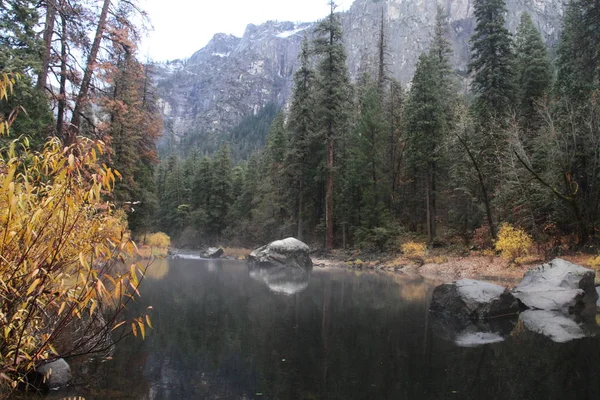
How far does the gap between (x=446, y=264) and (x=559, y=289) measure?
10.3 meters

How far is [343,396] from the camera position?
201 inches

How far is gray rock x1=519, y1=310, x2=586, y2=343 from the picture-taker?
8.12 m

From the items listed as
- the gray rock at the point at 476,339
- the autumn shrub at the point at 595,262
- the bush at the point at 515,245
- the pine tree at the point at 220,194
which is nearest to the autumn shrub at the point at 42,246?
the gray rock at the point at 476,339

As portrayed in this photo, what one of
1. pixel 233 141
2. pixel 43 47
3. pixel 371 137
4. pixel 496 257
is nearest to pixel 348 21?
pixel 233 141

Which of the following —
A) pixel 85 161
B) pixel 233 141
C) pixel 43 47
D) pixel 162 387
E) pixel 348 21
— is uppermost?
pixel 348 21

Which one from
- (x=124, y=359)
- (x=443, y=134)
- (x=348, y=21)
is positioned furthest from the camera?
(x=348, y=21)

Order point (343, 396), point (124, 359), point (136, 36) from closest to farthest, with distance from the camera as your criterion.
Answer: point (343, 396), point (124, 359), point (136, 36)

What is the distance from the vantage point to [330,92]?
1191 inches

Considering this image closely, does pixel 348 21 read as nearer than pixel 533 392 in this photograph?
No

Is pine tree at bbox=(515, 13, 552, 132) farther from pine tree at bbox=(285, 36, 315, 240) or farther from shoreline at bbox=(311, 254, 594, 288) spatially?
pine tree at bbox=(285, 36, 315, 240)

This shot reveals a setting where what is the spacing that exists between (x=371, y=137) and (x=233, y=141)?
373 feet

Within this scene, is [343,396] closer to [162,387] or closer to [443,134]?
[162,387]

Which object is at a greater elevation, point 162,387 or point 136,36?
point 136,36

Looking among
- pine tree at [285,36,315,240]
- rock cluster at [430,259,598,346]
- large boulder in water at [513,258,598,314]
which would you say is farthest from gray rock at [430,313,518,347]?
pine tree at [285,36,315,240]
